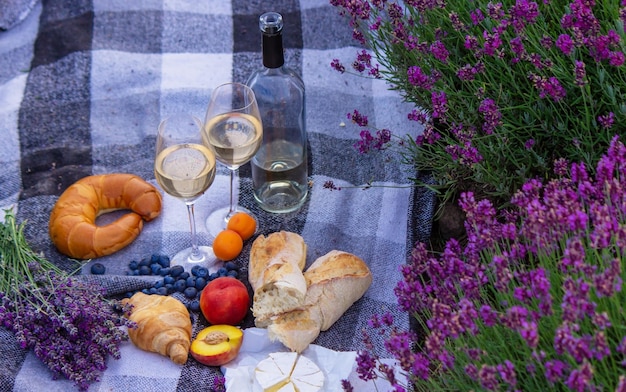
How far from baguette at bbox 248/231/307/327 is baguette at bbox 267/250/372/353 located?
27 mm

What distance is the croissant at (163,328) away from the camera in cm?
184

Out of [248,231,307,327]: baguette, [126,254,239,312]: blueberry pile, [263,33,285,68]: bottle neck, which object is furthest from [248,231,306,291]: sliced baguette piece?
[263,33,285,68]: bottle neck

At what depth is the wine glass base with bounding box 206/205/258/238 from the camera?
2299mm

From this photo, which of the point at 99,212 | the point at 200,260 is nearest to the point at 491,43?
the point at 200,260

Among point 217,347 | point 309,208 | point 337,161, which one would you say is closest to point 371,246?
point 309,208

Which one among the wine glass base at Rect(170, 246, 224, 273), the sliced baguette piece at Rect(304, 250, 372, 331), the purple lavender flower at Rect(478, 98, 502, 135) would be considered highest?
the purple lavender flower at Rect(478, 98, 502, 135)

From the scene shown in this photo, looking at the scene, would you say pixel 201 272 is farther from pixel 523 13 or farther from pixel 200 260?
pixel 523 13

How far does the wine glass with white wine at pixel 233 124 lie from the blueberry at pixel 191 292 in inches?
13.1

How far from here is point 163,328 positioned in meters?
1.85

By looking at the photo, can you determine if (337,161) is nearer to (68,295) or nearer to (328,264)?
(328,264)

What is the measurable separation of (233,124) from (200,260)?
0.38m

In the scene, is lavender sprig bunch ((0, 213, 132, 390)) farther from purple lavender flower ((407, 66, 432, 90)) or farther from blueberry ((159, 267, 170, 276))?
purple lavender flower ((407, 66, 432, 90))

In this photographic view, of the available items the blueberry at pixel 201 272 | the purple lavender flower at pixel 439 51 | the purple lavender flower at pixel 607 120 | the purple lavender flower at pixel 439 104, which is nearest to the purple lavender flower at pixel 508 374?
the purple lavender flower at pixel 607 120

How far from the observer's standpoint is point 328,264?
2.00 meters
